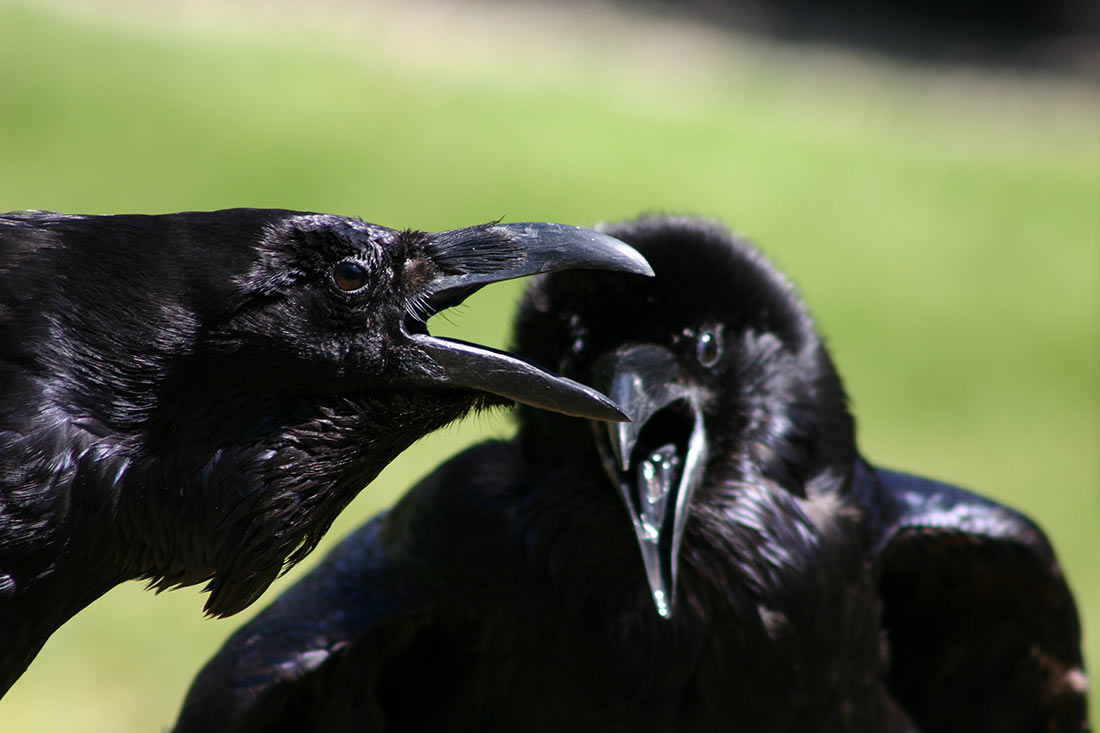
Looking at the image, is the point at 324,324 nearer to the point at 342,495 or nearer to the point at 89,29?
the point at 342,495

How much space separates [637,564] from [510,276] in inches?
39.3

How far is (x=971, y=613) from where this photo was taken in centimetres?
365

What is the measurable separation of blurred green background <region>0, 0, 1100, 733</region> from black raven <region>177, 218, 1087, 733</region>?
11.9 feet

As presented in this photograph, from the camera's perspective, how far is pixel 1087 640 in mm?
6562

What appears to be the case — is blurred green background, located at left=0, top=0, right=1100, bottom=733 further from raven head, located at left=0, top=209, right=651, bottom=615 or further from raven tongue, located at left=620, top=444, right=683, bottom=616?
raven head, located at left=0, top=209, right=651, bottom=615

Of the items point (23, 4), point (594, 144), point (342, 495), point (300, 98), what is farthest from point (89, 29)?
point (342, 495)

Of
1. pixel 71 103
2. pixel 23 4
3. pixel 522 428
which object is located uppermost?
A: pixel 23 4

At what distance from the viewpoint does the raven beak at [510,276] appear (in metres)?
2.38

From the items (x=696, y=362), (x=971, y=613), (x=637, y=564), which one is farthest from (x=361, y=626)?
(x=971, y=613)

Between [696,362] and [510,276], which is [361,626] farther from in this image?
[510,276]

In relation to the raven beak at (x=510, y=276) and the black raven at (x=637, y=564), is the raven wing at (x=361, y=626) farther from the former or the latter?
the raven beak at (x=510, y=276)

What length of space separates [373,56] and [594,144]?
2501 mm

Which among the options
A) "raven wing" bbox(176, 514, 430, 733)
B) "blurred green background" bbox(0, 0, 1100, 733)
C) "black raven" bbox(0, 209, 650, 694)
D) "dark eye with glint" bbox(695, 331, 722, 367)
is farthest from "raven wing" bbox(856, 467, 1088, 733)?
"blurred green background" bbox(0, 0, 1100, 733)

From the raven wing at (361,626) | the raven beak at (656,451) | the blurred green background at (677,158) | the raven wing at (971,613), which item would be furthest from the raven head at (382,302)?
the blurred green background at (677,158)
